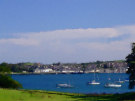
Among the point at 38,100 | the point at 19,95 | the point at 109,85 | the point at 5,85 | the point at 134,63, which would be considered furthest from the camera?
the point at 109,85

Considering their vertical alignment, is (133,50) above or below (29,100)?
above

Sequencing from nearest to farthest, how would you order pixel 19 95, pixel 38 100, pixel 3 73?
pixel 38 100, pixel 19 95, pixel 3 73

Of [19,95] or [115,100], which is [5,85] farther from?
[115,100]

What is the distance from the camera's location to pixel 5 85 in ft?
262

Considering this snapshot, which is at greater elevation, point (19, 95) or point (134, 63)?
point (134, 63)

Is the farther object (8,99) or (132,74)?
(132,74)

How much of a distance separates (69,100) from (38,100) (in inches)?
156

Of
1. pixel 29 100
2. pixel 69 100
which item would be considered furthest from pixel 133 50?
pixel 29 100

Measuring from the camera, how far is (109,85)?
14200 cm

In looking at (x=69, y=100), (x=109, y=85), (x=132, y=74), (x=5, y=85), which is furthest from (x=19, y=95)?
(x=109, y=85)

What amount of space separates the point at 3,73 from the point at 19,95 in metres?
42.3

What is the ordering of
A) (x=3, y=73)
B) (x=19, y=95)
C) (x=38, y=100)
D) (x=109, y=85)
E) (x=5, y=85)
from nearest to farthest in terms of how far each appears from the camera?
(x=38, y=100) < (x=19, y=95) < (x=5, y=85) < (x=3, y=73) < (x=109, y=85)

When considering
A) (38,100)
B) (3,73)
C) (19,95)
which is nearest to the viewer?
(38,100)

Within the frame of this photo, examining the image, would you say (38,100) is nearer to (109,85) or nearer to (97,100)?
(97,100)
